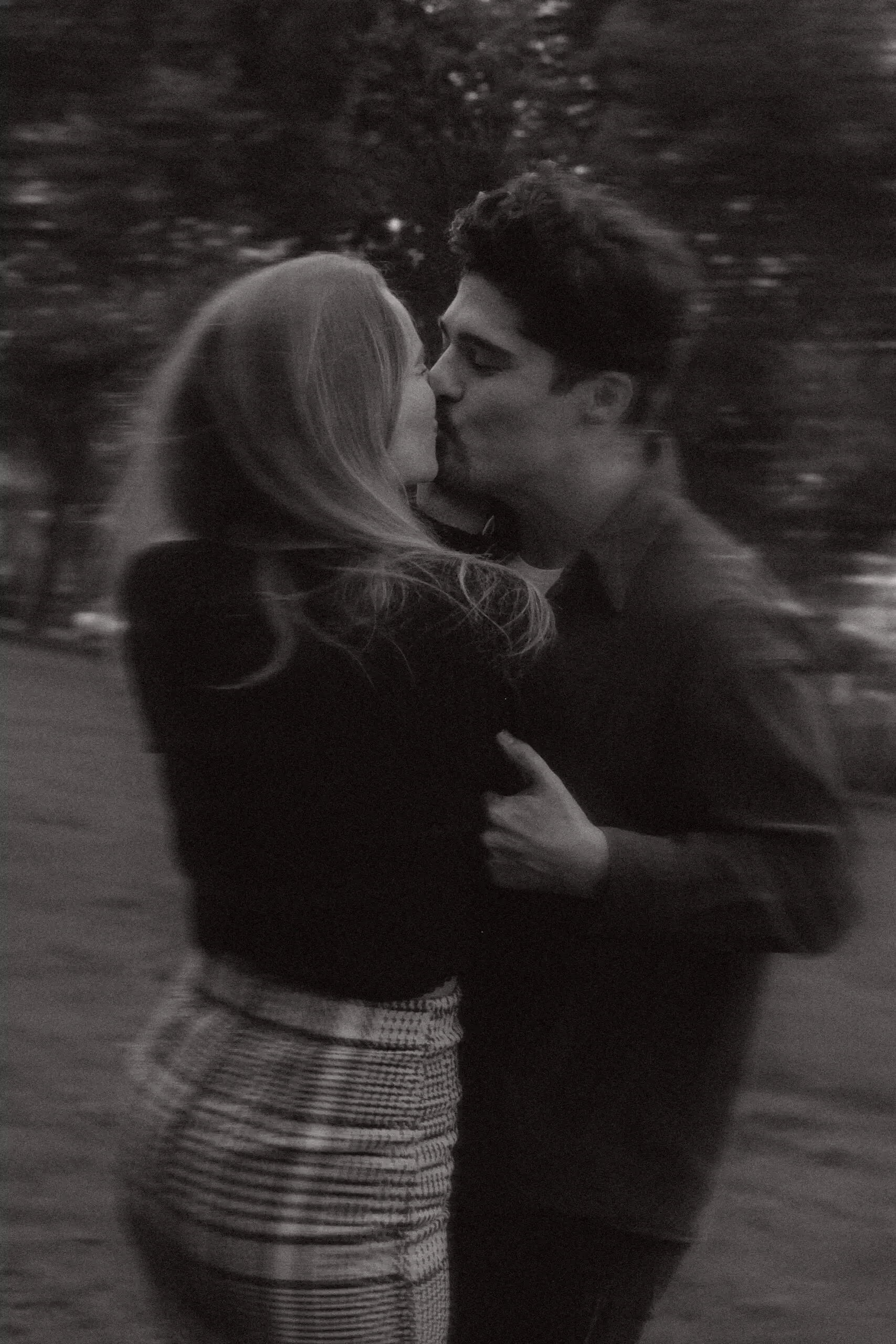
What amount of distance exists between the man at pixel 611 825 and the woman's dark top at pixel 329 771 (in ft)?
0.32

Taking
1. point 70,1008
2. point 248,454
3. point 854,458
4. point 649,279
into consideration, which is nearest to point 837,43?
point 854,458

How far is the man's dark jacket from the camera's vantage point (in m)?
2.11

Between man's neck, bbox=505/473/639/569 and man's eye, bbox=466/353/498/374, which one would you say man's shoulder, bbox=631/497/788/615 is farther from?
man's eye, bbox=466/353/498/374

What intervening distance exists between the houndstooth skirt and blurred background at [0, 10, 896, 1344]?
1.62 feet

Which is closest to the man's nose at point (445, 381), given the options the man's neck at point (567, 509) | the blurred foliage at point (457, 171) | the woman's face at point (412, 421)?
the man's neck at point (567, 509)

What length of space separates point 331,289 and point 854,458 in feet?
4.39

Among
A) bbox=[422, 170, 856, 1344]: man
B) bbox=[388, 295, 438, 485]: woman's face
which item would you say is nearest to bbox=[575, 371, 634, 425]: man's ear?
bbox=[422, 170, 856, 1344]: man

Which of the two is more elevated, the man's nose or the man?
the man's nose

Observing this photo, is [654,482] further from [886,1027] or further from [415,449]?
[886,1027]

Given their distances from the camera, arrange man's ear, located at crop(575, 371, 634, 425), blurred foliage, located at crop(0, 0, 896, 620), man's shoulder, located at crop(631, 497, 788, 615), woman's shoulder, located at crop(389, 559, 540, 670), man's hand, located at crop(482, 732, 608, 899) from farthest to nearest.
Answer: blurred foliage, located at crop(0, 0, 896, 620) → man's ear, located at crop(575, 371, 634, 425) → man's shoulder, located at crop(631, 497, 788, 615) → man's hand, located at crop(482, 732, 608, 899) → woman's shoulder, located at crop(389, 559, 540, 670)

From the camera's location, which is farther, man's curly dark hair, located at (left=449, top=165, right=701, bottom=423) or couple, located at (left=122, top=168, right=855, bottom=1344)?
man's curly dark hair, located at (left=449, top=165, right=701, bottom=423)

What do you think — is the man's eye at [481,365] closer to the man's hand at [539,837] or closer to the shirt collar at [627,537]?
the shirt collar at [627,537]

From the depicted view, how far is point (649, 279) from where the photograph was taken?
7.50 ft

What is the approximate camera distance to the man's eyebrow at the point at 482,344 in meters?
2.35
